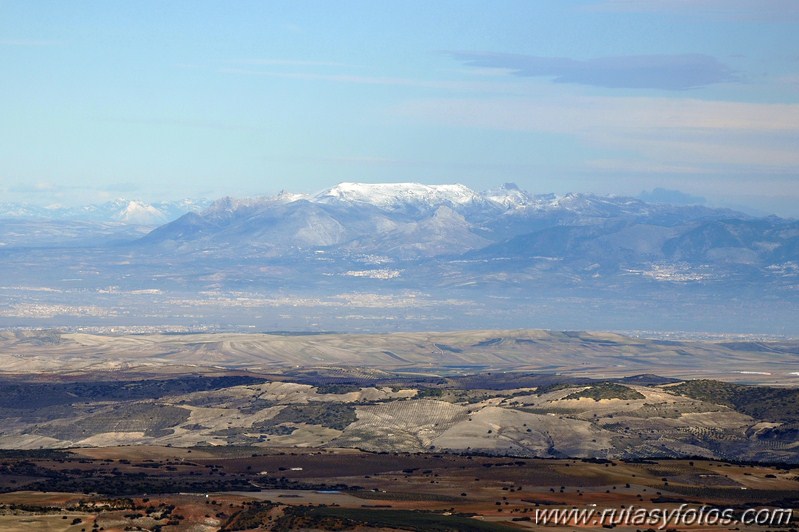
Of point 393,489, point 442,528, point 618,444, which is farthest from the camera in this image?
point 618,444

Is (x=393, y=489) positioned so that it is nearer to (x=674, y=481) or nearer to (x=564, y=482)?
(x=564, y=482)

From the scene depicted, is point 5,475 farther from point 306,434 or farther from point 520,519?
point 306,434

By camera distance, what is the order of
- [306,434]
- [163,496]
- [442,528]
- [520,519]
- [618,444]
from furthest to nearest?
[306,434], [618,444], [163,496], [520,519], [442,528]

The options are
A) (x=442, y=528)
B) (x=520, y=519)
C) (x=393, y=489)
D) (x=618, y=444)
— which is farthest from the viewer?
(x=618, y=444)

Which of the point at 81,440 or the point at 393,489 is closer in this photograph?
the point at 393,489

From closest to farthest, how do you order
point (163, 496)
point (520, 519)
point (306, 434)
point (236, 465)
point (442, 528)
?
point (442, 528)
point (520, 519)
point (163, 496)
point (236, 465)
point (306, 434)

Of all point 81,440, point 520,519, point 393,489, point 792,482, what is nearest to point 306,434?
point 81,440

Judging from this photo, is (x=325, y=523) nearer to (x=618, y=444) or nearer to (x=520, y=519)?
(x=520, y=519)

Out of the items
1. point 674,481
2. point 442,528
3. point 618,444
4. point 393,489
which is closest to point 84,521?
point 442,528

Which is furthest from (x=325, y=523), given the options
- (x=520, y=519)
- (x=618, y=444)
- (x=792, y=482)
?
(x=618, y=444)
